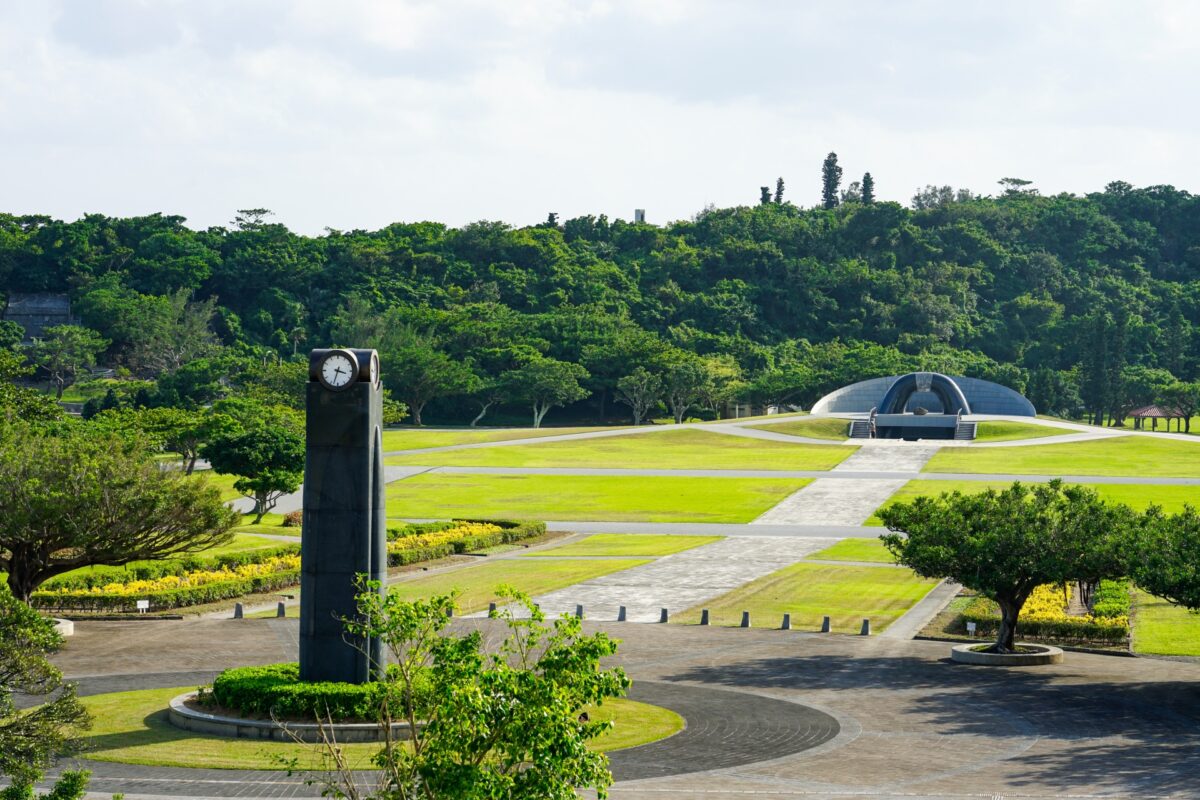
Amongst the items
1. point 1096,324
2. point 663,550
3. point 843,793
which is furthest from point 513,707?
point 1096,324

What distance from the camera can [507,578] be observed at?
2036 inches

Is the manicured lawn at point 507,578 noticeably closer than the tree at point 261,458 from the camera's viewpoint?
Yes

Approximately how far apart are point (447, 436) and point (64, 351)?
5079 cm

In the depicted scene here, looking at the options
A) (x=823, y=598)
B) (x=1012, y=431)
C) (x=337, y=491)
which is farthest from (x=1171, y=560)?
(x=1012, y=431)

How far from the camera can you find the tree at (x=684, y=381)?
13825 cm

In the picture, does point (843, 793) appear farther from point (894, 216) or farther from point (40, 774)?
point (894, 216)

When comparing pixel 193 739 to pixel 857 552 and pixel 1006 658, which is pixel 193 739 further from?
pixel 857 552

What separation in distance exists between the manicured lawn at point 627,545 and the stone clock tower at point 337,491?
30451mm

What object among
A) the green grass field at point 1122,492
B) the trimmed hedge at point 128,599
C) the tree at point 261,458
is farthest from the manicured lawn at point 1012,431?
the trimmed hedge at point 128,599

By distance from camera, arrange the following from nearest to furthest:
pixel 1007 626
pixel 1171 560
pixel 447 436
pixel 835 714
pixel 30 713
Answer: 1. pixel 30 713
2. pixel 835 714
3. pixel 1171 560
4. pixel 1007 626
5. pixel 447 436

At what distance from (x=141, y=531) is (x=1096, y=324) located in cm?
12479

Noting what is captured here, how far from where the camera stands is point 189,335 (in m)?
151

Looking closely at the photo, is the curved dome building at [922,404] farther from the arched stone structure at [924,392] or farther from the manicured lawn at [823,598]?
the manicured lawn at [823,598]

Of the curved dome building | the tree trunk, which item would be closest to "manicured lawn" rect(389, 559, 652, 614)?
the tree trunk
